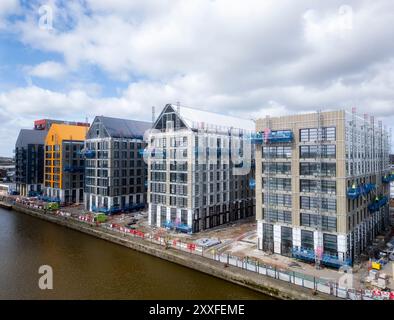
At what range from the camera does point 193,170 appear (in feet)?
196

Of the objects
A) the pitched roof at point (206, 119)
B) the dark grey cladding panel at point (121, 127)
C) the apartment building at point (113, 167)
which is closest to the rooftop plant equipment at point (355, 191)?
the pitched roof at point (206, 119)

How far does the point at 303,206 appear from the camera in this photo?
43781 millimetres

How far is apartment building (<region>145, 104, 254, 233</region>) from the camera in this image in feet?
198

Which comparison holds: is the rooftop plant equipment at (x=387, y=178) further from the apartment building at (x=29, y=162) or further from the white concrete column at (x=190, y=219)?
the apartment building at (x=29, y=162)

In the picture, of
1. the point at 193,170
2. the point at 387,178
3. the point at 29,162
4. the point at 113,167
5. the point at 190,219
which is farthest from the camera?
the point at 29,162

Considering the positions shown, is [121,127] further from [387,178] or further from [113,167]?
[387,178]

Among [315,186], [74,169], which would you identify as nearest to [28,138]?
[74,169]

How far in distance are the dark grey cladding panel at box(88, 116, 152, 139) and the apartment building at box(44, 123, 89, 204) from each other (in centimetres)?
1736

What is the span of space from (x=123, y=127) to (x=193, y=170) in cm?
3555

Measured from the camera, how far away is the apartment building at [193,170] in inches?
2382

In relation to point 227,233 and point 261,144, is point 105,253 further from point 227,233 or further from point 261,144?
point 261,144

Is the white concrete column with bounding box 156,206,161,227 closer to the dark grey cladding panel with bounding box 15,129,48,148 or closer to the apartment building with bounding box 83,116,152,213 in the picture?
the apartment building with bounding box 83,116,152,213

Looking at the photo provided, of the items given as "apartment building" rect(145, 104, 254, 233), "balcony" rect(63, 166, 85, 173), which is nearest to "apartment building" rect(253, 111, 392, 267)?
"apartment building" rect(145, 104, 254, 233)

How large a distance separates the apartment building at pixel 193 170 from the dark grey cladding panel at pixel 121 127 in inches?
753
